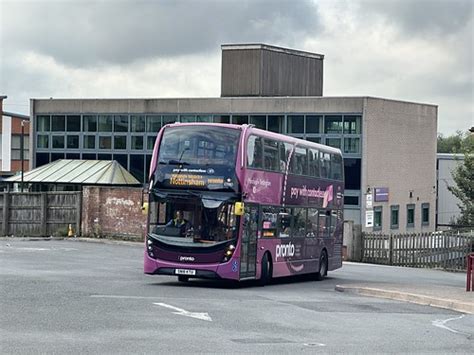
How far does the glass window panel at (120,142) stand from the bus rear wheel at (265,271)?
3657 centimetres

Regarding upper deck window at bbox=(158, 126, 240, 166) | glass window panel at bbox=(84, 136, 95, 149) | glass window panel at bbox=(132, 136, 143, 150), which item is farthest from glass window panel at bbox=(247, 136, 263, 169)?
glass window panel at bbox=(84, 136, 95, 149)

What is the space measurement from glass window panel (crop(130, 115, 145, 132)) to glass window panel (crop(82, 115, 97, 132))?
259cm

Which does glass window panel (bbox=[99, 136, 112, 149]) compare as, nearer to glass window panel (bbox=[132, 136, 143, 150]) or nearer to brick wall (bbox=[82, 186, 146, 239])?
glass window panel (bbox=[132, 136, 143, 150])

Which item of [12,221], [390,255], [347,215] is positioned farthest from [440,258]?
[12,221]

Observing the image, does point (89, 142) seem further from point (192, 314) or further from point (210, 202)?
point (192, 314)

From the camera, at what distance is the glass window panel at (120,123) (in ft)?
205

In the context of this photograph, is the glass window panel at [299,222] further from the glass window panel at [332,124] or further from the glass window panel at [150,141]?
the glass window panel at [150,141]

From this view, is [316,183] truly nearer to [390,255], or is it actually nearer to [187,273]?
[187,273]

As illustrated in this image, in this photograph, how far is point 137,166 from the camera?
61.6 m

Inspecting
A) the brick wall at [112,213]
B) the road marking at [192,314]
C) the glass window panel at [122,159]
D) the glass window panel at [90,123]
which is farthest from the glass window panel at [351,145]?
the road marking at [192,314]

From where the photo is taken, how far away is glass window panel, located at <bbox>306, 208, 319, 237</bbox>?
97.1ft

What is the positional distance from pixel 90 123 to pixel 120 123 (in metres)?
2.13

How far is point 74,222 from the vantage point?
1775 inches

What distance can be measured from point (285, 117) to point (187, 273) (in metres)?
34.9
